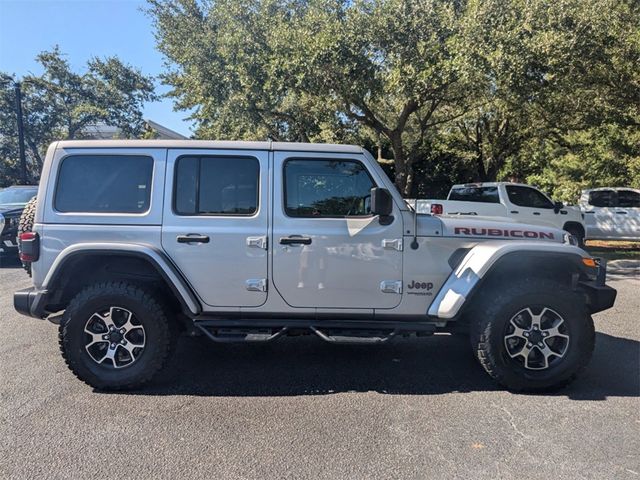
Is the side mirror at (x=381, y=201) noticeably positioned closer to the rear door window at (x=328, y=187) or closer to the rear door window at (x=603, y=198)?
the rear door window at (x=328, y=187)

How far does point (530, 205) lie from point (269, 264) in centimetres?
989

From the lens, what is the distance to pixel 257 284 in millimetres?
4070

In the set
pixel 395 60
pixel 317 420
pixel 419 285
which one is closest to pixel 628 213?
pixel 395 60

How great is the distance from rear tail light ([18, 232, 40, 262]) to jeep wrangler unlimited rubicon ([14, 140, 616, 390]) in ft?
0.05

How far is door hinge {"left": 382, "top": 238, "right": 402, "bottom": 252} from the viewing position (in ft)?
13.3

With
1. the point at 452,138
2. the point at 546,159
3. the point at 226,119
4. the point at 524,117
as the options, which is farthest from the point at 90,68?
the point at 546,159

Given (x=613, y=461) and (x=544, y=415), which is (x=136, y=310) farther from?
(x=613, y=461)

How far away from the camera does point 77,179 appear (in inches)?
163

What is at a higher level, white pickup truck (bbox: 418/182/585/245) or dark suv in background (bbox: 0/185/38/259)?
white pickup truck (bbox: 418/182/585/245)

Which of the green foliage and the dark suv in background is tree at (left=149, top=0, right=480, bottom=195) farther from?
the dark suv in background

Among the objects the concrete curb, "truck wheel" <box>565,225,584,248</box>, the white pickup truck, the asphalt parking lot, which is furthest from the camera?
"truck wheel" <box>565,225,584,248</box>

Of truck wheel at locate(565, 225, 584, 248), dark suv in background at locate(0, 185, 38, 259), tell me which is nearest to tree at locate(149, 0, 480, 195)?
truck wheel at locate(565, 225, 584, 248)

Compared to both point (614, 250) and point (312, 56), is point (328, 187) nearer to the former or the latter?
point (312, 56)

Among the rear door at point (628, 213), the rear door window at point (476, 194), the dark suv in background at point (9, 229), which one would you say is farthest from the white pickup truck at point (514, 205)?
the dark suv in background at point (9, 229)
